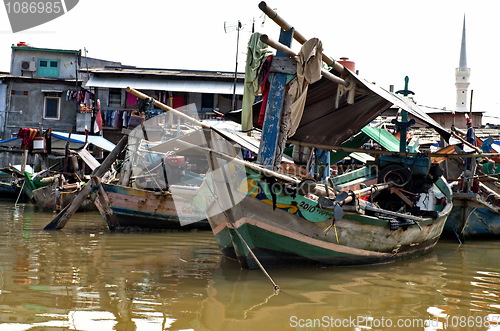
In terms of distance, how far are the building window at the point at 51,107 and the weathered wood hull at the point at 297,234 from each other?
73.1ft

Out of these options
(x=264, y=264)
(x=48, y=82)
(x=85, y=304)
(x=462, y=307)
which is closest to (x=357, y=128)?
(x=264, y=264)

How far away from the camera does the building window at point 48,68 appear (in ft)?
101

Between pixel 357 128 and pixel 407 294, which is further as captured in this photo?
pixel 357 128

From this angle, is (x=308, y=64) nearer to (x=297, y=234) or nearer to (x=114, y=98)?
(x=297, y=234)

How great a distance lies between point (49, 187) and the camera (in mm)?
18375

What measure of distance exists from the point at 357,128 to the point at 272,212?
3885 millimetres

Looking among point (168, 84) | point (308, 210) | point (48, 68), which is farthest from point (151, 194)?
point (48, 68)

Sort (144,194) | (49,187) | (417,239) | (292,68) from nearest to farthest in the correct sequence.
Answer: (292,68), (417,239), (144,194), (49,187)

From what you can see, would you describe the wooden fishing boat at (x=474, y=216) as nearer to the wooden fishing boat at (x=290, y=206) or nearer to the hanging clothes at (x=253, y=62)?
the wooden fishing boat at (x=290, y=206)

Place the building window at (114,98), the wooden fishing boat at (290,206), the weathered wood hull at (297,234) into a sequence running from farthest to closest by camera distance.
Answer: the building window at (114,98) < the weathered wood hull at (297,234) < the wooden fishing boat at (290,206)

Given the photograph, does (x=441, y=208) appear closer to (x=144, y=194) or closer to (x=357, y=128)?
(x=357, y=128)

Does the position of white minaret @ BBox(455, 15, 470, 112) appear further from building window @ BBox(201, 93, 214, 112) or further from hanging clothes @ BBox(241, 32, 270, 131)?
hanging clothes @ BBox(241, 32, 270, 131)

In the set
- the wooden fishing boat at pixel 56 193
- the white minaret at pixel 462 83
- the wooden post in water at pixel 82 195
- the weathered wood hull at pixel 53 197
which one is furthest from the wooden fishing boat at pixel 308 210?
the white minaret at pixel 462 83

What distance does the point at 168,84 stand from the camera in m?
28.1
